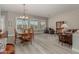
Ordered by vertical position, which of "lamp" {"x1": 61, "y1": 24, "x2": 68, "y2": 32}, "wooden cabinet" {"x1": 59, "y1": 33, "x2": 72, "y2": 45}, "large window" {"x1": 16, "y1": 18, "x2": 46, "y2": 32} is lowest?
"wooden cabinet" {"x1": 59, "y1": 33, "x2": 72, "y2": 45}

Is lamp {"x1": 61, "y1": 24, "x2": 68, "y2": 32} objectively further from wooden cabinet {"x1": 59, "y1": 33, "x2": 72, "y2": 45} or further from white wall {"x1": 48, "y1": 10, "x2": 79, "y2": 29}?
wooden cabinet {"x1": 59, "y1": 33, "x2": 72, "y2": 45}

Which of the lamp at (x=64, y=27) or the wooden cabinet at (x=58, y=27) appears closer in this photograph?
the wooden cabinet at (x=58, y=27)

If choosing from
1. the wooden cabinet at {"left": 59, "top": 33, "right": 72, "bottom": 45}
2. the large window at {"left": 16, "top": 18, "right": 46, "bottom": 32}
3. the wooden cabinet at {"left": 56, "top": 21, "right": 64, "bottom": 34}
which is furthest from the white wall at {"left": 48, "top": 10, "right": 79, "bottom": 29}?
the wooden cabinet at {"left": 59, "top": 33, "right": 72, "bottom": 45}

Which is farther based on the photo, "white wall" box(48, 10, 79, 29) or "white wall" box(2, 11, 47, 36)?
"white wall" box(48, 10, 79, 29)

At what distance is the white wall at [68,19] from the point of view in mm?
3670

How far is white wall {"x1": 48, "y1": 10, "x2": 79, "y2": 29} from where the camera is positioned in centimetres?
367

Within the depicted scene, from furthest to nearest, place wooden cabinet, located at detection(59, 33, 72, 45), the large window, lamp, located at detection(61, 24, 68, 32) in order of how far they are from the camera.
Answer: wooden cabinet, located at detection(59, 33, 72, 45), lamp, located at detection(61, 24, 68, 32), the large window

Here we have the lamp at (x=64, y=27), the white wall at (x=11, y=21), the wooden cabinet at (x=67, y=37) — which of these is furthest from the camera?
the wooden cabinet at (x=67, y=37)

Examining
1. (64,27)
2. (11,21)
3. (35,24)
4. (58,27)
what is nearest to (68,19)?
(64,27)

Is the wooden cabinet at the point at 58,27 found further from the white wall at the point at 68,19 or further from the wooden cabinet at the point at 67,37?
the wooden cabinet at the point at 67,37

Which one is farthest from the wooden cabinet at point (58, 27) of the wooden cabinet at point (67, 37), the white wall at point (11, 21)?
the white wall at point (11, 21)

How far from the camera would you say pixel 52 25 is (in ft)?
12.2
